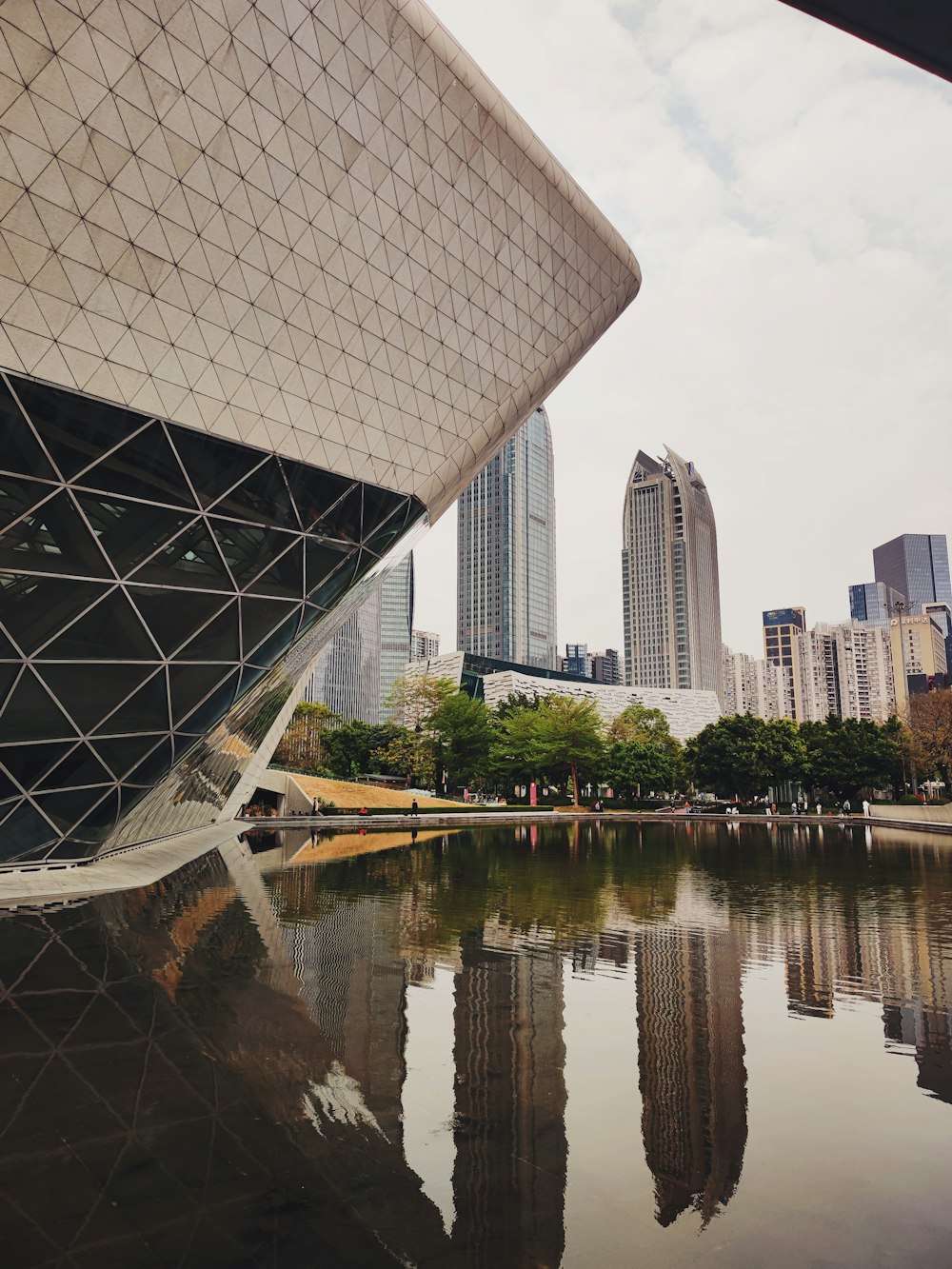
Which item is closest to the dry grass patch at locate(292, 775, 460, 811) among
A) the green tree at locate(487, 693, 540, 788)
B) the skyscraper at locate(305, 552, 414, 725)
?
the green tree at locate(487, 693, 540, 788)

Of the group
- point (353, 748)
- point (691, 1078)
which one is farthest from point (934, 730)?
point (691, 1078)

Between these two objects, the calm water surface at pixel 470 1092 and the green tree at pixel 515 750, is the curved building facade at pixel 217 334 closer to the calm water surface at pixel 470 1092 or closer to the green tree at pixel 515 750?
the calm water surface at pixel 470 1092

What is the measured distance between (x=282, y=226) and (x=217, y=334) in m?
2.78

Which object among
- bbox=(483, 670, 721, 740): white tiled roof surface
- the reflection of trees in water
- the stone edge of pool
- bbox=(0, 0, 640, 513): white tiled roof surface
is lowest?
the reflection of trees in water

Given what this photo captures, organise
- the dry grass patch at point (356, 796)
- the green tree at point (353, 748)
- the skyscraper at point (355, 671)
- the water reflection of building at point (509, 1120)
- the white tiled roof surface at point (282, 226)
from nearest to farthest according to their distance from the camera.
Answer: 1. the water reflection of building at point (509, 1120)
2. the white tiled roof surface at point (282, 226)
3. the dry grass patch at point (356, 796)
4. the green tree at point (353, 748)
5. the skyscraper at point (355, 671)

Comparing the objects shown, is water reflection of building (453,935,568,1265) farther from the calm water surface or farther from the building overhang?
the building overhang

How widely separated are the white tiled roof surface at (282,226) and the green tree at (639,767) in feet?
200

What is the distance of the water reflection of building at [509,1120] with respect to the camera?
15.7ft

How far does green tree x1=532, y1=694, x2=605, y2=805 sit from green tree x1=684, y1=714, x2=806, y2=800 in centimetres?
1199

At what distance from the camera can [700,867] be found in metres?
27.3

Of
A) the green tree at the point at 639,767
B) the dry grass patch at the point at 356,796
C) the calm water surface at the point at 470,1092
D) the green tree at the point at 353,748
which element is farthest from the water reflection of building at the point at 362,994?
the green tree at the point at 353,748

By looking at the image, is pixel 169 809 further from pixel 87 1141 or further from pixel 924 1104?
pixel 924 1104

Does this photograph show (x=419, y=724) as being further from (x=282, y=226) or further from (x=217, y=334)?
(x=282, y=226)

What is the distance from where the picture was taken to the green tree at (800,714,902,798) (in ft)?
253
